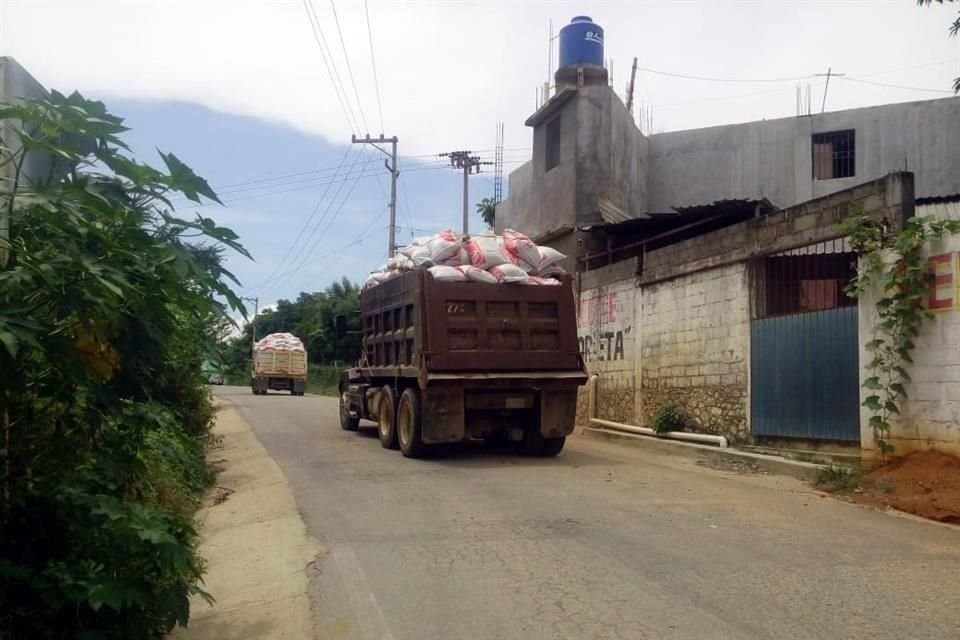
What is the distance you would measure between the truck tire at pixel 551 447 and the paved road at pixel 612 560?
1725 mm

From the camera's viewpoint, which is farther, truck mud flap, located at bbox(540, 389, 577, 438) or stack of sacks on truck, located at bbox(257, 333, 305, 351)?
stack of sacks on truck, located at bbox(257, 333, 305, 351)

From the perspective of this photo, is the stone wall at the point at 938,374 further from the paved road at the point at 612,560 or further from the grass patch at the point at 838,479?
the paved road at the point at 612,560

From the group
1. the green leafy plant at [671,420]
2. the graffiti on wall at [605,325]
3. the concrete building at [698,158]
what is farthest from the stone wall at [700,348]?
the concrete building at [698,158]

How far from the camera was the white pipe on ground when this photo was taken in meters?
13.4

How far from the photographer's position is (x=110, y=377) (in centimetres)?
434

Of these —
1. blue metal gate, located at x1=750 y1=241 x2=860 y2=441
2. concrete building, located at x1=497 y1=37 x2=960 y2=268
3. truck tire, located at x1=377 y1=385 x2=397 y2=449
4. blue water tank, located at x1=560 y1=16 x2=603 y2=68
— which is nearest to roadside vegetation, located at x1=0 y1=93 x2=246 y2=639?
truck tire, located at x1=377 y1=385 x2=397 y2=449

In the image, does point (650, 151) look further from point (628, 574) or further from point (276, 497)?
point (628, 574)

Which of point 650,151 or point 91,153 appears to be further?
point 650,151

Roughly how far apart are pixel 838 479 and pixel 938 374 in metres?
1.65

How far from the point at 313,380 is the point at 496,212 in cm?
2545

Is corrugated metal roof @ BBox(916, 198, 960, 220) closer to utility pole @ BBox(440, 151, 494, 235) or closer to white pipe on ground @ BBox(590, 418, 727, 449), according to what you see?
white pipe on ground @ BBox(590, 418, 727, 449)

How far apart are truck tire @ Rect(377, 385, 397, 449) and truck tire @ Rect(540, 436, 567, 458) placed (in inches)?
92.4

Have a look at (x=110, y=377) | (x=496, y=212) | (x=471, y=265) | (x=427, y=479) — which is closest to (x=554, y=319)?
(x=471, y=265)

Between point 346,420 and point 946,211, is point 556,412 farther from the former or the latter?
point 346,420
